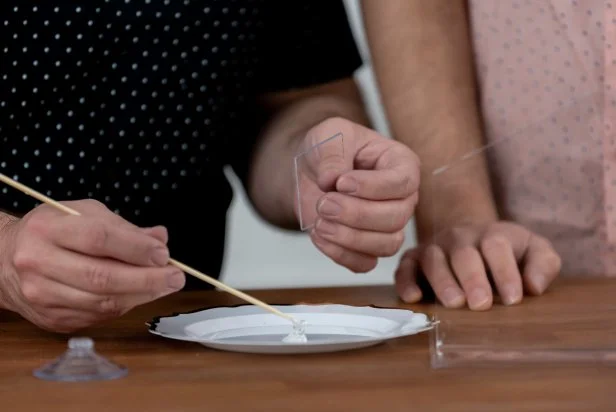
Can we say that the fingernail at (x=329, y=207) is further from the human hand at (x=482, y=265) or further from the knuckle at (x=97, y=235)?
the knuckle at (x=97, y=235)

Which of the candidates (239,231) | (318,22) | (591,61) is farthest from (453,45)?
(239,231)

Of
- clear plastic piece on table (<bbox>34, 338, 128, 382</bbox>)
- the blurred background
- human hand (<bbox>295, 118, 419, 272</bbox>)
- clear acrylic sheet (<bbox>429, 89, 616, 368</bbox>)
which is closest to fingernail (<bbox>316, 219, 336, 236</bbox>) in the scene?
human hand (<bbox>295, 118, 419, 272</bbox>)

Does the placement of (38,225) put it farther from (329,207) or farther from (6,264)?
(329,207)

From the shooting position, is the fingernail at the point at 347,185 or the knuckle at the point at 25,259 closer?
the knuckle at the point at 25,259

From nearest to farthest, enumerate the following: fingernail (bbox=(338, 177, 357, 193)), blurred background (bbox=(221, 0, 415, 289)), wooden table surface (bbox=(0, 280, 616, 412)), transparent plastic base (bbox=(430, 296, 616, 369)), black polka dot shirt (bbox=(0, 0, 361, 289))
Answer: wooden table surface (bbox=(0, 280, 616, 412)), transparent plastic base (bbox=(430, 296, 616, 369)), fingernail (bbox=(338, 177, 357, 193)), black polka dot shirt (bbox=(0, 0, 361, 289)), blurred background (bbox=(221, 0, 415, 289))

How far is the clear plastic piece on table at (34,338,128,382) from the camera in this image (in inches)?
30.0

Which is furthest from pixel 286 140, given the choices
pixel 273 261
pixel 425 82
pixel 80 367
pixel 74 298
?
pixel 273 261

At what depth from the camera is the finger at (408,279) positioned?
1.14m

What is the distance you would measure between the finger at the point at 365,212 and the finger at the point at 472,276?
3.4 inches

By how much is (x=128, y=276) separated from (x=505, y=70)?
2.42 ft

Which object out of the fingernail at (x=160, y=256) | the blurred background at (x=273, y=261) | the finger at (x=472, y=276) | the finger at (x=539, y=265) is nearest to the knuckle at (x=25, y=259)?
the fingernail at (x=160, y=256)

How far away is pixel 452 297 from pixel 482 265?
79 millimetres

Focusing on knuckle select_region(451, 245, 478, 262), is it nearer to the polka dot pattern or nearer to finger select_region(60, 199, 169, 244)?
the polka dot pattern

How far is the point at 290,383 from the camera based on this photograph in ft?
2.46
